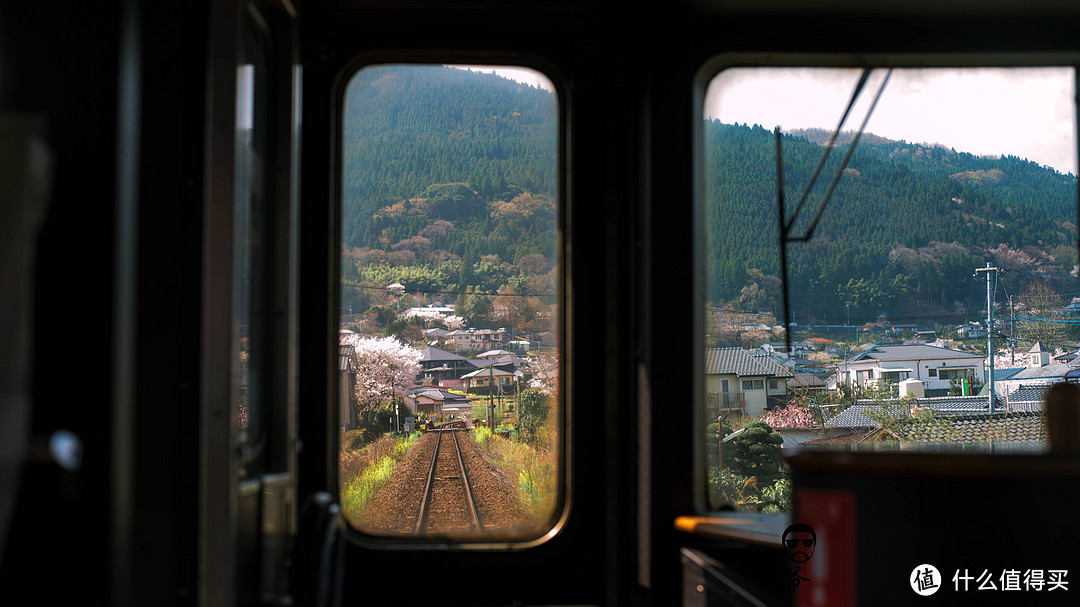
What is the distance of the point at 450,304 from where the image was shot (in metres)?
2.81

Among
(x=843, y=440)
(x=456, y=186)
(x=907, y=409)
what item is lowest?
(x=843, y=440)

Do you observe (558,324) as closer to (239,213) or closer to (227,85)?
(239,213)

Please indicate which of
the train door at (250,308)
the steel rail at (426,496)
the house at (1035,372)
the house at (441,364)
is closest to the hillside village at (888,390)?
the house at (1035,372)

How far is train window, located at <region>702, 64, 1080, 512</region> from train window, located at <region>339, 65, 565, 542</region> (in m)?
0.64

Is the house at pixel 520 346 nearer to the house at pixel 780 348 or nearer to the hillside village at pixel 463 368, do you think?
the hillside village at pixel 463 368

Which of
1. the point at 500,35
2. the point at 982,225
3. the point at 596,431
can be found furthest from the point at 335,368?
the point at 982,225

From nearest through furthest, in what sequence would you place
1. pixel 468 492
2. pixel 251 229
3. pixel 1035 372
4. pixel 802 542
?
pixel 802 542 → pixel 251 229 → pixel 1035 372 → pixel 468 492

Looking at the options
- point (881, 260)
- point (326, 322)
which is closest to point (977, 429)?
point (881, 260)

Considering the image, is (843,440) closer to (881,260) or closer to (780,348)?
(780,348)

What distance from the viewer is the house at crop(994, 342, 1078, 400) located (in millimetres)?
2676

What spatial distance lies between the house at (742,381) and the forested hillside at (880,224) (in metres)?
0.20

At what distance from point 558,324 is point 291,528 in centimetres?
117

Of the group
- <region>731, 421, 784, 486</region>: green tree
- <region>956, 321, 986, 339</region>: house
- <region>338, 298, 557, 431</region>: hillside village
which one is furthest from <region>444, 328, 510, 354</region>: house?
<region>956, 321, 986, 339</region>: house

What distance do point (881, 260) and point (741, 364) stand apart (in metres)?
0.64
